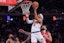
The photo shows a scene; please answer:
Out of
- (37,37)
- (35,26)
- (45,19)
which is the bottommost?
(45,19)

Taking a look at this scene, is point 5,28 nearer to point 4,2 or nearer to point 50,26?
point 50,26

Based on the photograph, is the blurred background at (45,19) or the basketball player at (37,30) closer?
the basketball player at (37,30)

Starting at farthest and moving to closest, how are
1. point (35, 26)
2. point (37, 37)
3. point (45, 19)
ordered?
1. point (45, 19)
2. point (37, 37)
3. point (35, 26)

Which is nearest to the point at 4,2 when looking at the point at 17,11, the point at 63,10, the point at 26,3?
the point at 26,3

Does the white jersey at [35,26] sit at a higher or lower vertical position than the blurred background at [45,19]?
higher

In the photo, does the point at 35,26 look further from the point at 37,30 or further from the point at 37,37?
the point at 37,37

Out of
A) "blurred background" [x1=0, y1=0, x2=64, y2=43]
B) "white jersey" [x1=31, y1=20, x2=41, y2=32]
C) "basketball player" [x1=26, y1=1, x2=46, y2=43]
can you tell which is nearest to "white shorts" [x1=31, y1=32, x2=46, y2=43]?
"basketball player" [x1=26, y1=1, x2=46, y2=43]

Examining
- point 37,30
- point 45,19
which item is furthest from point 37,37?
point 45,19

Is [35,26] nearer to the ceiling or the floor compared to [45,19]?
nearer to the ceiling

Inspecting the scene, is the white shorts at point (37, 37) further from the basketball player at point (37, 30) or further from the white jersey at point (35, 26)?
the white jersey at point (35, 26)

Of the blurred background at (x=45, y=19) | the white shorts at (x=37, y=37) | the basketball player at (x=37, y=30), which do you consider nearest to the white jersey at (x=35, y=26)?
the basketball player at (x=37, y=30)

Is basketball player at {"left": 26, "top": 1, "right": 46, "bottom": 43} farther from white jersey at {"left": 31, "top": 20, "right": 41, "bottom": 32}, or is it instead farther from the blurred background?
the blurred background

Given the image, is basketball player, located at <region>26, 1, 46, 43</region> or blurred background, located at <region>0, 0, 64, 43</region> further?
blurred background, located at <region>0, 0, 64, 43</region>

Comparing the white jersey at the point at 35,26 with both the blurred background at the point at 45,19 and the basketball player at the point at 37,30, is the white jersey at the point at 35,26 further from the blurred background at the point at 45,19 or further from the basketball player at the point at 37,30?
the blurred background at the point at 45,19
